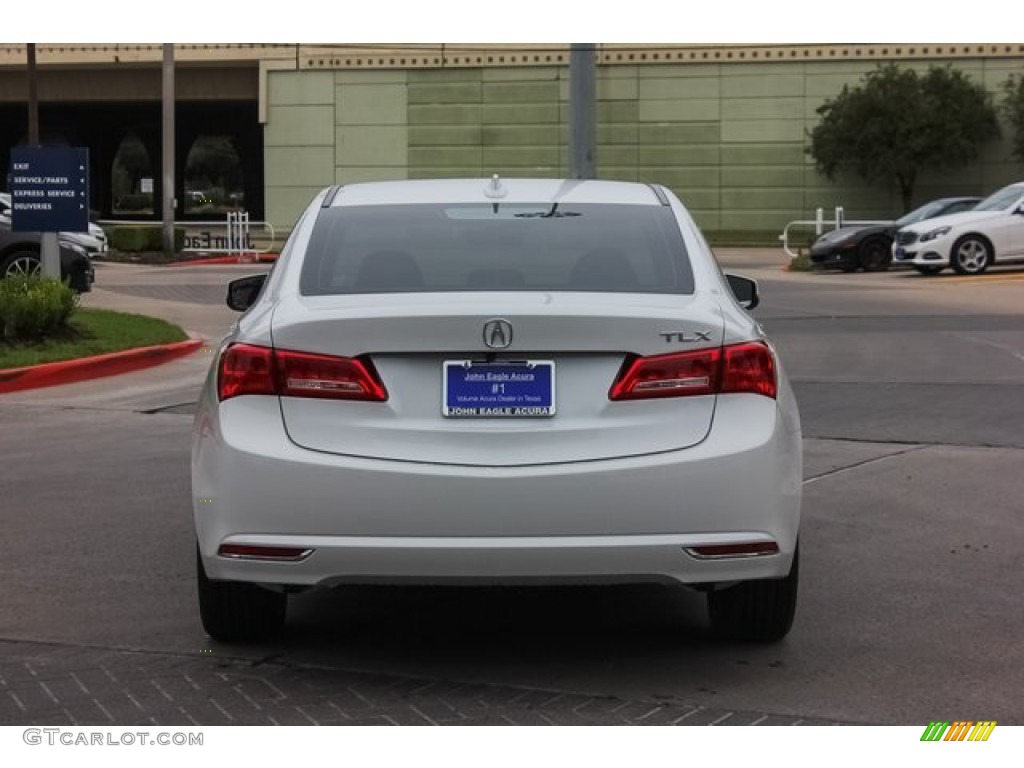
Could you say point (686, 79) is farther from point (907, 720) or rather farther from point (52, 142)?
point (907, 720)

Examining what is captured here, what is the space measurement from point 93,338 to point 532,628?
35.3 feet

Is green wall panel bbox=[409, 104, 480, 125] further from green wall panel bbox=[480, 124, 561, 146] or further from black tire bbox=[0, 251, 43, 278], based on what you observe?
black tire bbox=[0, 251, 43, 278]

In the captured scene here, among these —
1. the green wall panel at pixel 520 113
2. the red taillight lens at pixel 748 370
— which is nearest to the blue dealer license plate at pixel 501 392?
the red taillight lens at pixel 748 370

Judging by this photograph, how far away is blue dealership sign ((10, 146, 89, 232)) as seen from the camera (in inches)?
690

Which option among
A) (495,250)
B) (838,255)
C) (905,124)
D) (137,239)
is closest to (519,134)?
(905,124)

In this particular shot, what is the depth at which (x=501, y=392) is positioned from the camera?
503cm

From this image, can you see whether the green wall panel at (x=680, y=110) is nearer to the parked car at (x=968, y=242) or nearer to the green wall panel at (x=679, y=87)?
the green wall panel at (x=679, y=87)

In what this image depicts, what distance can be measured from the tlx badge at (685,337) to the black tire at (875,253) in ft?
88.8

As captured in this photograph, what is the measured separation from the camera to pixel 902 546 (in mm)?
7484

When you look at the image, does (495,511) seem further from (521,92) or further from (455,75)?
(455,75)

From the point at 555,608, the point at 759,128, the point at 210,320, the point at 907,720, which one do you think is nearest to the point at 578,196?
the point at 555,608

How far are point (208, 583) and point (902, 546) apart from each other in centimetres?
335

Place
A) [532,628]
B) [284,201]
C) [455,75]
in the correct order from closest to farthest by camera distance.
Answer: [532,628] < [455,75] < [284,201]

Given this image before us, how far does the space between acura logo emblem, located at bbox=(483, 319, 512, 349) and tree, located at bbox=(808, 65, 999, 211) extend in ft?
129
